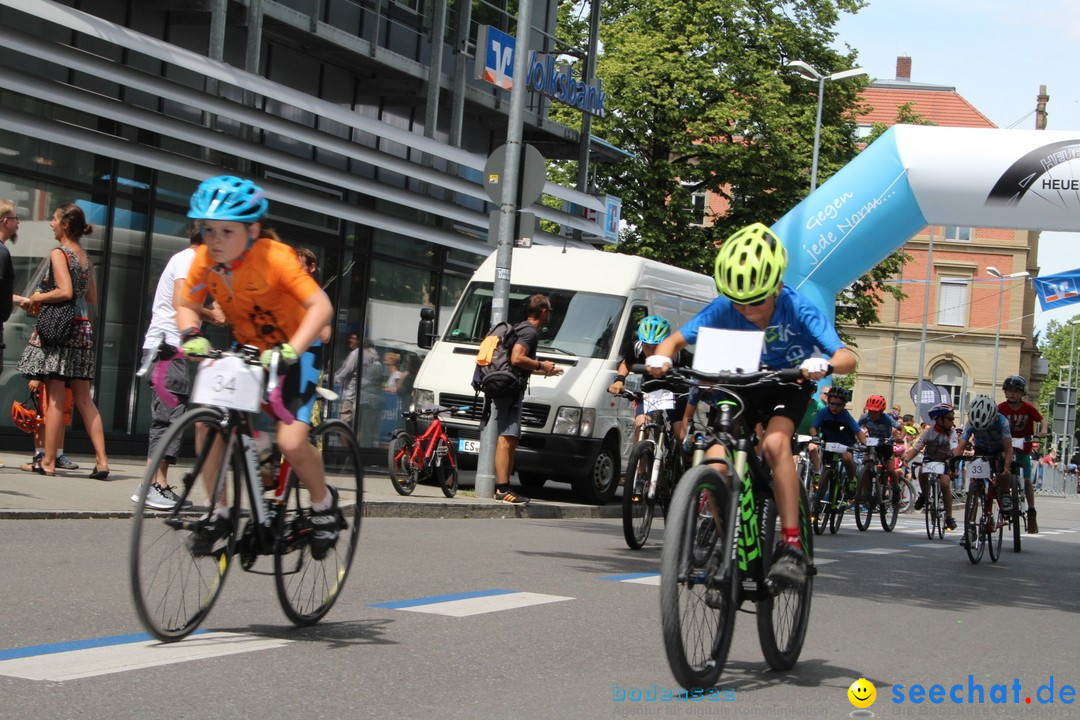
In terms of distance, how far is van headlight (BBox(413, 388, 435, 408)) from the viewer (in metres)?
16.7

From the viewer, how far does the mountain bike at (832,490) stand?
55.0 ft

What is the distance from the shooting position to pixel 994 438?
14531 mm

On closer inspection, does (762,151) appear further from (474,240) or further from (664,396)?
(664,396)

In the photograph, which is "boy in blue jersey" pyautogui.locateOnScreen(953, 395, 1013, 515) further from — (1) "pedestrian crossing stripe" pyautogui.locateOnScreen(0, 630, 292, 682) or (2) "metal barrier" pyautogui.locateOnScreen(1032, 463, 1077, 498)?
(2) "metal barrier" pyautogui.locateOnScreen(1032, 463, 1077, 498)

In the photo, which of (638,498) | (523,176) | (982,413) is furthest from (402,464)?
(982,413)

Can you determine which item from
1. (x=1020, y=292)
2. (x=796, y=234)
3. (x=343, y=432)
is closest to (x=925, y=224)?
(x=796, y=234)

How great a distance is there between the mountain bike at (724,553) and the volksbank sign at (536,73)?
16.3 meters

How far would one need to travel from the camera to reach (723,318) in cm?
630

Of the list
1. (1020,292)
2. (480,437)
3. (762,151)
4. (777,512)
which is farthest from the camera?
(1020,292)

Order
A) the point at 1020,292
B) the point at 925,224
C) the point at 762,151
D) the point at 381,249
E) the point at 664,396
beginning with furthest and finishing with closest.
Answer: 1. the point at 1020,292
2. the point at 762,151
3. the point at 381,249
4. the point at 925,224
5. the point at 664,396

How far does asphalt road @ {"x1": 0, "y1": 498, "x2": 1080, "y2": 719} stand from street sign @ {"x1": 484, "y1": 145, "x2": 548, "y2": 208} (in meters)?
5.51

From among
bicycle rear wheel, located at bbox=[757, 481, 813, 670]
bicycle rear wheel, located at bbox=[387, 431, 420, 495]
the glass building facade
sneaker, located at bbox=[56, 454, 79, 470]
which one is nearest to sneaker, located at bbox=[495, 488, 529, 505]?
bicycle rear wheel, located at bbox=[387, 431, 420, 495]

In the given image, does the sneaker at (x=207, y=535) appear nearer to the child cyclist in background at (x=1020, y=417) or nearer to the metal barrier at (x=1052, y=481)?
the child cyclist in background at (x=1020, y=417)

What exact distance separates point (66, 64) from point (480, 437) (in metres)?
5.55
